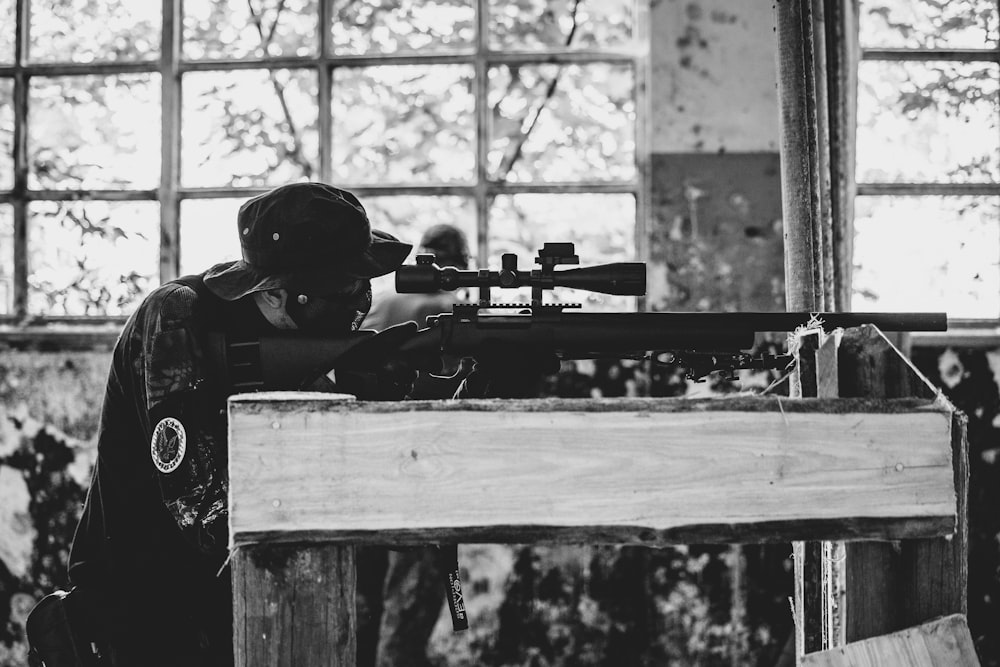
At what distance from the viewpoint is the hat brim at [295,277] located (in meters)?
1.74

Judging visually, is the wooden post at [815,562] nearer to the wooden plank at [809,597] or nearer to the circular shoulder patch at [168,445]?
the wooden plank at [809,597]

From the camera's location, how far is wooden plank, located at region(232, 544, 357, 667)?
110 centimetres

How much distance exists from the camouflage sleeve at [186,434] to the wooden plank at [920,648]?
1081 millimetres

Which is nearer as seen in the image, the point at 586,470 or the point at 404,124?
the point at 586,470

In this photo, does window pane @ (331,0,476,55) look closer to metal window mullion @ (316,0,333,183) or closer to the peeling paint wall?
metal window mullion @ (316,0,333,183)

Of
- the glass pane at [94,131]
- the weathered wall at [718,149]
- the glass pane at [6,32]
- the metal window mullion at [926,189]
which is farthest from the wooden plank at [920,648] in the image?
the glass pane at [6,32]

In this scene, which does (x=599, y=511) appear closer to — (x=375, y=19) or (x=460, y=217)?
(x=460, y=217)

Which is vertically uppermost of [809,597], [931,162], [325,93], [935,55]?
[935,55]

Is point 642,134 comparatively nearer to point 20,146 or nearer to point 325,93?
point 325,93

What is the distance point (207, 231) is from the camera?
122 inches

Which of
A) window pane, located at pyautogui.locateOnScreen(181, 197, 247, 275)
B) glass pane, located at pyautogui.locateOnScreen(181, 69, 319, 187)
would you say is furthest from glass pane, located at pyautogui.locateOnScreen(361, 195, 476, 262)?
window pane, located at pyautogui.locateOnScreen(181, 197, 247, 275)

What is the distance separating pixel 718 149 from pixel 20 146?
2.54m

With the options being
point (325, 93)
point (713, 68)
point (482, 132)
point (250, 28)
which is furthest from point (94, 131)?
point (713, 68)

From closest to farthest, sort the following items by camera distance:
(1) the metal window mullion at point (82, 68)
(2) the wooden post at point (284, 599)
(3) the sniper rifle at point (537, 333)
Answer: (2) the wooden post at point (284, 599) → (3) the sniper rifle at point (537, 333) → (1) the metal window mullion at point (82, 68)
